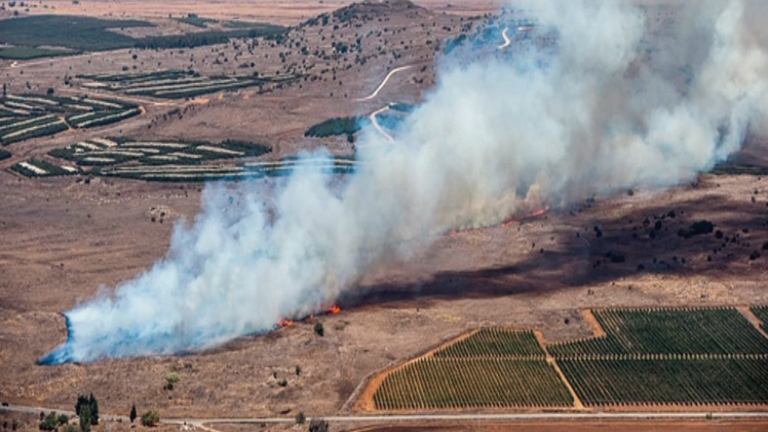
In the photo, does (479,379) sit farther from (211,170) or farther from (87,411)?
(211,170)

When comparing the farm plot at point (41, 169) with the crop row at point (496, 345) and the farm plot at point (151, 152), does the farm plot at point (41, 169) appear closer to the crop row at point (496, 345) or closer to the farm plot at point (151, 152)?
the farm plot at point (151, 152)

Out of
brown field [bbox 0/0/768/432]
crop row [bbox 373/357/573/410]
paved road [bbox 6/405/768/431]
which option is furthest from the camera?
brown field [bbox 0/0/768/432]

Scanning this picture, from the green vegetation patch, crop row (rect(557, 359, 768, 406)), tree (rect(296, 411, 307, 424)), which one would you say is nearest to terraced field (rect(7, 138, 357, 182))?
the green vegetation patch

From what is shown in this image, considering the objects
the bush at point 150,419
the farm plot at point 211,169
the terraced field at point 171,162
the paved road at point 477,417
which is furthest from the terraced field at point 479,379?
the farm plot at point 211,169

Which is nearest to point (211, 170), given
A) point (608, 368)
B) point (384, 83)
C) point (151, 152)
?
point (151, 152)

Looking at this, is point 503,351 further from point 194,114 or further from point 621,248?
point 194,114

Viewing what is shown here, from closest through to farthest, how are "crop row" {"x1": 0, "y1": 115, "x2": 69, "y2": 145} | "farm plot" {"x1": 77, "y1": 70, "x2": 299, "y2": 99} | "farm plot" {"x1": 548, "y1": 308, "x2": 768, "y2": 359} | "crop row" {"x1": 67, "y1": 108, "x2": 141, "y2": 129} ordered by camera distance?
"farm plot" {"x1": 548, "y1": 308, "x2": 768, "y2": 359} < "crop row" {"x1": 0, "y1": 115, "x2": 69, "y2": 145} < "crop row" {"x1": 67, "y1": 108, "x2": 141, "y2": 129} < "farm plot" {"x1": 77, "y1": 70, "x2": 299, "y2": 99}

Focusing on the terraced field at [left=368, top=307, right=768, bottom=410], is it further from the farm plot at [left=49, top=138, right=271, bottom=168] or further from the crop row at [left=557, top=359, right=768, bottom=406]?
the farm plot at [left=49, top=138, right=271, bottom=168]
